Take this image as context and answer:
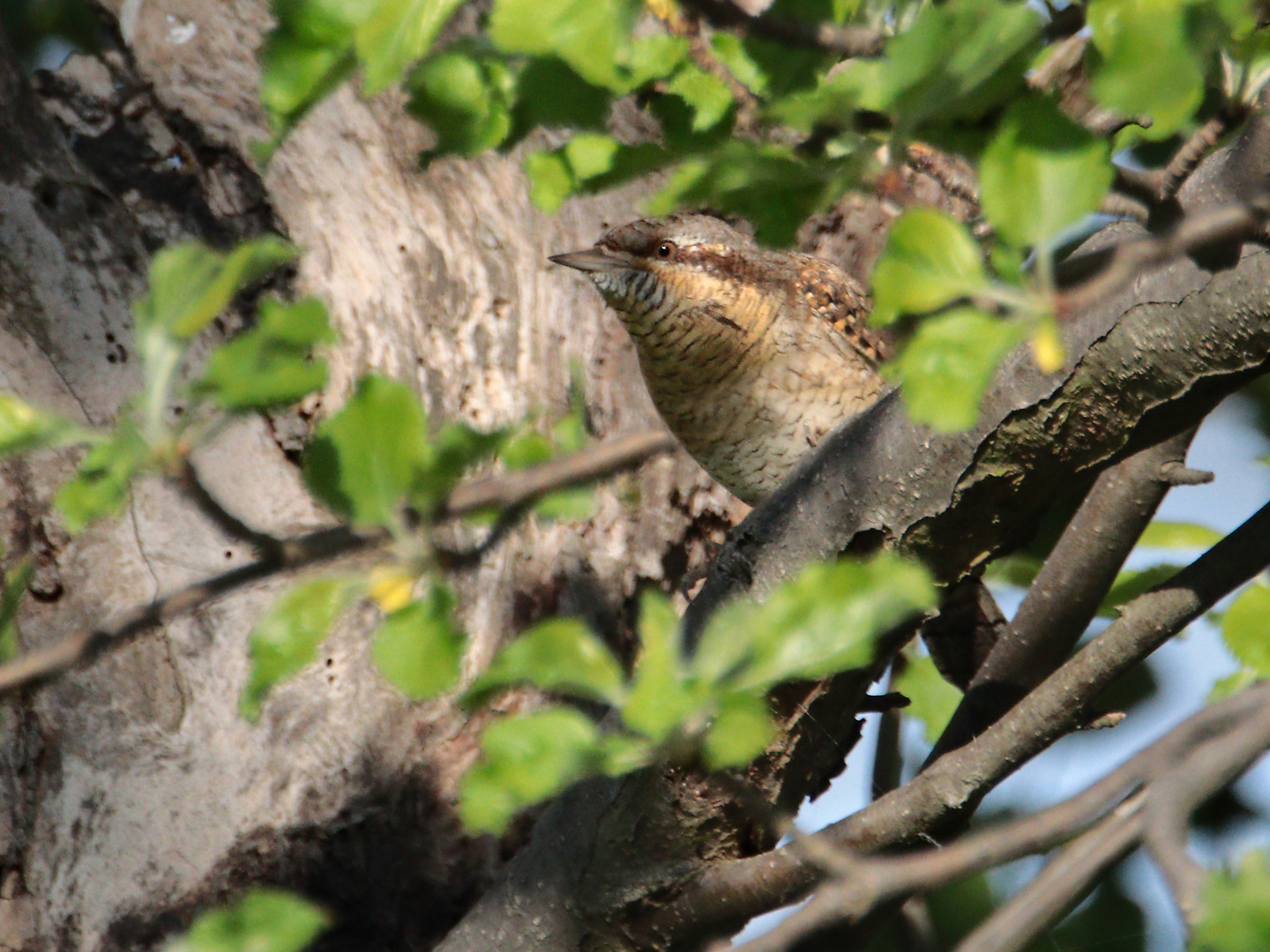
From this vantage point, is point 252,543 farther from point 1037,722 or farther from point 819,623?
point 1037,722

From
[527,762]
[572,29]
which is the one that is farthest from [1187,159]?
[527,762]

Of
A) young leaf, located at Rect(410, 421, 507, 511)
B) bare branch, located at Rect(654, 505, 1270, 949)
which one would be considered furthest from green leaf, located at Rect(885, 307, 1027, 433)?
bare branch, located at Rect(654, 505, 1270, 949)

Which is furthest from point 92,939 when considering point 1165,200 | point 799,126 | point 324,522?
point 1165,200

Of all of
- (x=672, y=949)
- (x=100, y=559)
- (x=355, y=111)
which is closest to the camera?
(x=672, y=949)

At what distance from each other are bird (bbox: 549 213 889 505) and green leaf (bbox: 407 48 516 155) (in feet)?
5.39

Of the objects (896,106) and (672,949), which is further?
(672,949)

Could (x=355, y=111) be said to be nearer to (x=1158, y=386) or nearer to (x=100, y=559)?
(x=100, y=559)

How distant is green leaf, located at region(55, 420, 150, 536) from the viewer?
36.4 inches

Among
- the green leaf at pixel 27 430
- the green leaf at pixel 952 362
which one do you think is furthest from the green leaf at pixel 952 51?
the green leaf at pixel 27 430

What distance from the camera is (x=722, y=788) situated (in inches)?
71.2

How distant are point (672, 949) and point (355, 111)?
6.72ft

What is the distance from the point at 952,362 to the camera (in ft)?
2.78

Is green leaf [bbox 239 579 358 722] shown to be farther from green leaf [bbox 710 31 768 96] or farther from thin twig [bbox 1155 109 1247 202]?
thin twig [bbox 1155 109 1247 202]

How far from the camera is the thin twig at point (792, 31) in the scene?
87 cm
